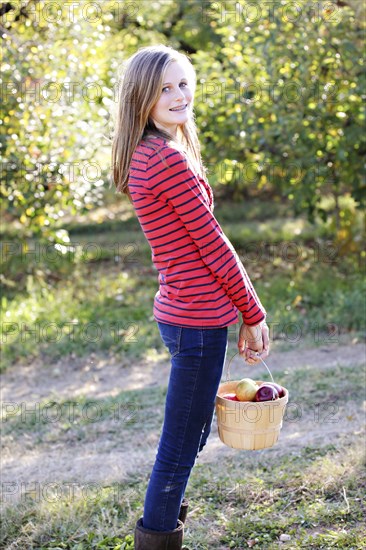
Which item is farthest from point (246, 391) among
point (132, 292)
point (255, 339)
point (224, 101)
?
point (132, 292)

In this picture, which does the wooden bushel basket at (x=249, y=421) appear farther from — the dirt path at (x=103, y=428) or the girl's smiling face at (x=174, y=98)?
the dirt path at (x=103, y=428)

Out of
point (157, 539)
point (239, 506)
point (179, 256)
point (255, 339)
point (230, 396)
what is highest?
point (179, 256)

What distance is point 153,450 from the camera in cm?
414

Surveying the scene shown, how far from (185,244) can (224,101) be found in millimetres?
4998

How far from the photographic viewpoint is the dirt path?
3924 mm

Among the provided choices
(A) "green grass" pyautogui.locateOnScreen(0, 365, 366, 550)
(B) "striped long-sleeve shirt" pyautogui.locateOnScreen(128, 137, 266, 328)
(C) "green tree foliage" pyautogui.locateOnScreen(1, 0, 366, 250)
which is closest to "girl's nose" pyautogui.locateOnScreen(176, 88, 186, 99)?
(B) "striped long-sleeve shirt" pyautogui.locateOnScreen(128, 137, 266, 328)

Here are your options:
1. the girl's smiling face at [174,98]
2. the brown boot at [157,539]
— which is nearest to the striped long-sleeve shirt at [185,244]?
the girl's smiling face at [174,98]

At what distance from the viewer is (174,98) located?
2.37m

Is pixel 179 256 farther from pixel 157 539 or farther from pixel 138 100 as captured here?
pixel 157 539

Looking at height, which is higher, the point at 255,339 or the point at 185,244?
the point at 185,244

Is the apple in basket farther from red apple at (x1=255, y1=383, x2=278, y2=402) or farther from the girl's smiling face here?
the girl's smiling face

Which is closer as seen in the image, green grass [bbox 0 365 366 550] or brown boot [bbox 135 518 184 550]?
brown boot [bbox 135 518 184 550]

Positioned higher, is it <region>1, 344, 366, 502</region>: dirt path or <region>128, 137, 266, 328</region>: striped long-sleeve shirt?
<region>128, 137, 266, 328</region>: striped long-sleeve shirt

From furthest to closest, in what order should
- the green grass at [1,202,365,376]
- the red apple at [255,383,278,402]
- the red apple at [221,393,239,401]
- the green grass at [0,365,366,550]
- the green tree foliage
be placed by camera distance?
the green grass at [1,202,365,376] < the green tree foliage < the green grass at [0,365,366,550] < the red apple at [221,393,239,401] < the red apple at [255,383,278,402]
